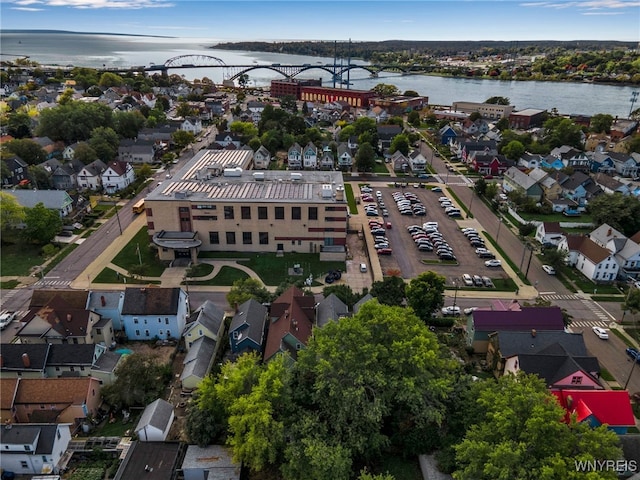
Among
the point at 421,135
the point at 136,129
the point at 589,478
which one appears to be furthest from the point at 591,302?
the point at 136,129

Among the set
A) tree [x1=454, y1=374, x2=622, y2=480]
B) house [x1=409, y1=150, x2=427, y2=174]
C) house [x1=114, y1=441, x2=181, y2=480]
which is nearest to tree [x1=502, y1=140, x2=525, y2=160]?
house [x1=409, y1=150, x2=427, y2=174]

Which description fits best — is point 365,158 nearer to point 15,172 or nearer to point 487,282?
point 487,282

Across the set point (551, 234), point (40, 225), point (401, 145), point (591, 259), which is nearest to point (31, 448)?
point (40, 225)

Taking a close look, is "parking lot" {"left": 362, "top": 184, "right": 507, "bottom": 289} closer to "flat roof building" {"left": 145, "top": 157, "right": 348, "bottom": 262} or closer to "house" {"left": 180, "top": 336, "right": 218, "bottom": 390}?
"flat roof building" {"left": 145, "top": 157, "right": 348, "bottom": 262}

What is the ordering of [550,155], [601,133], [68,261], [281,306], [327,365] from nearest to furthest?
[327,365]
[281,306]
[68,261]
[550,155]
[601,133]

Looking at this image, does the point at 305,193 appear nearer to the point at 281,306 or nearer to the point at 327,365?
the point at 281,306

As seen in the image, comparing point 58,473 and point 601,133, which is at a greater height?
point 601,133

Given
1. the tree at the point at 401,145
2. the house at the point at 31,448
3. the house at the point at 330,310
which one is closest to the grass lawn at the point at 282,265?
the house at the point at 330,310
